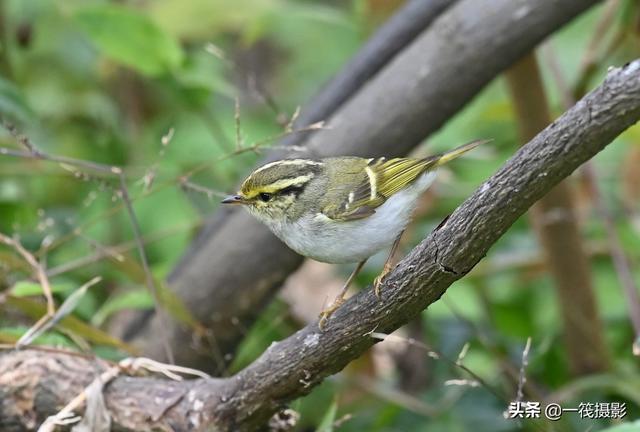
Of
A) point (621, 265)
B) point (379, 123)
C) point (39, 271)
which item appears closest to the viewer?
point (39, 271)

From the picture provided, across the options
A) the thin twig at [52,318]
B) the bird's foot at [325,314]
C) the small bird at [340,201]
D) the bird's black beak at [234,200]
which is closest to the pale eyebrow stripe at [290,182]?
the small bird at [340,201]

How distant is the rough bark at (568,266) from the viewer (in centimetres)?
345

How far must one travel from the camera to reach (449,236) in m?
1.83

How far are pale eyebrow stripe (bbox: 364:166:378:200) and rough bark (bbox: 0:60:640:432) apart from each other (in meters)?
0.36

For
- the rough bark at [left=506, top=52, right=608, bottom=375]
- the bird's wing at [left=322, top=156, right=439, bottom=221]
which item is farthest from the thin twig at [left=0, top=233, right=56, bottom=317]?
the rough bark at [left=506, top=52, right=608, bottom=375]

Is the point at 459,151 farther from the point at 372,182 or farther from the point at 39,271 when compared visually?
the point at 39,271

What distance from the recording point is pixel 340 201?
2420mm

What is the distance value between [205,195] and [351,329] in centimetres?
180

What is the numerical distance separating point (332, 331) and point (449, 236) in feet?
1.45

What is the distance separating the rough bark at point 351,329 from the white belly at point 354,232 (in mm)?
200

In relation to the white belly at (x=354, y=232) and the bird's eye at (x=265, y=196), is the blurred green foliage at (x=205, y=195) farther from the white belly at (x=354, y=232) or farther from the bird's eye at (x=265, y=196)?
the white belly at (x=354, y=232)

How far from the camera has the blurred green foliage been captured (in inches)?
129

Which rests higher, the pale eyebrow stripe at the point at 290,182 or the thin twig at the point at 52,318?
the pale eyebrow stripe at the point at 290,182

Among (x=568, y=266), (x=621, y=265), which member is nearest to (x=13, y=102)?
(x=568, y=266)
